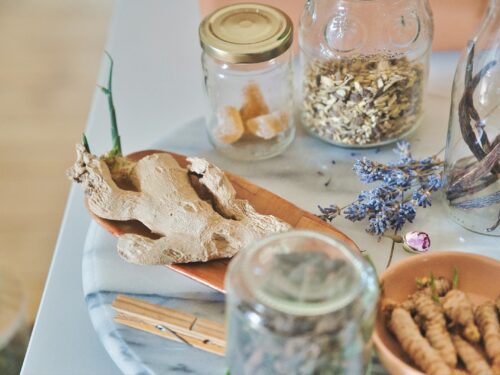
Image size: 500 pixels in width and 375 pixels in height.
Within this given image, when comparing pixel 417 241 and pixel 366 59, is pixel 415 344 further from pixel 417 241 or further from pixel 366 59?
pixel 366 59

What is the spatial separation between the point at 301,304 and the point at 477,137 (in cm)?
35

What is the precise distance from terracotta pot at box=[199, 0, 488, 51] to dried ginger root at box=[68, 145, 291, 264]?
0.90 feet

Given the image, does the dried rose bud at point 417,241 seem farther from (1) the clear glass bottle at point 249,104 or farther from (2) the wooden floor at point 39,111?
(2) the wooden floor at point 39,111

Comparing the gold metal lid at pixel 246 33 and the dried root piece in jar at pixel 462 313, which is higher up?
the gold metal lid at pixel 246 33

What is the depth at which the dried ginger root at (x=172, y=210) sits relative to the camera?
732 mm

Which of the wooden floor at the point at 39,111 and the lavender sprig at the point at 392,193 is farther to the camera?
the wooden floor at the point at 39,111

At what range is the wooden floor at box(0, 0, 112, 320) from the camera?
1.58 m

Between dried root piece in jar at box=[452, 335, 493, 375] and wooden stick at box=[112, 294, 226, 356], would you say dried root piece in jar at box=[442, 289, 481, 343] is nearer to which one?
dried root piece in jar at box=[452, 335, 493, 375]

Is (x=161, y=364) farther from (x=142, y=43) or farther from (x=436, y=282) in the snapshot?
(x=142, y=43)

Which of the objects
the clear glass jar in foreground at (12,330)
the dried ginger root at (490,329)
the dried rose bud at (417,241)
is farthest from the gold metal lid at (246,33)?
the clear glass jar in foreground at (12,330)

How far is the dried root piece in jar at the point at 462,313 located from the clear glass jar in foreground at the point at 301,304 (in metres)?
0.09

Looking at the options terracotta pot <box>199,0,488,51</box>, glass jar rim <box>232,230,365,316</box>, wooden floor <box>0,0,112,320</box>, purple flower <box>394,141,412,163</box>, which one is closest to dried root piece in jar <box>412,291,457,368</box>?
glass jar rim <box>232,230,365,316</box>

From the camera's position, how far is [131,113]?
1.00 meters

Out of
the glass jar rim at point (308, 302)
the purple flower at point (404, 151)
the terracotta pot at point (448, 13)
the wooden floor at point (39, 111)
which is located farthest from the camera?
the wooden floor at point (39, 111)
